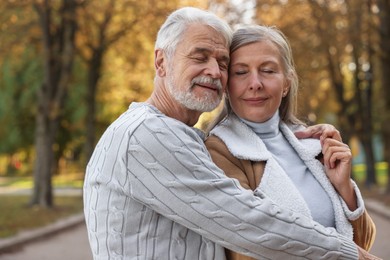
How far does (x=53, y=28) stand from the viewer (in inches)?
735

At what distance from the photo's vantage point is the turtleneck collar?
2.82m

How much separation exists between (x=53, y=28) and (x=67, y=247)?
7960 mm

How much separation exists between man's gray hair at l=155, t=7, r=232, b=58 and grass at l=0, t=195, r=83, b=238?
10.5 meters

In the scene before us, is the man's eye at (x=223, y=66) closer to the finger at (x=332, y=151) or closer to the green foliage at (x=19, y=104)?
the finger at (x=332, y=151)

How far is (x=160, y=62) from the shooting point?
110 inches

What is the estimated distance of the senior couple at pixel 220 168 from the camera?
7.90 feet

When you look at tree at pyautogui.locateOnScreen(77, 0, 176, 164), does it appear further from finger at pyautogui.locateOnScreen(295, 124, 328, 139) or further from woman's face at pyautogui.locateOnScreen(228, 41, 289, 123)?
woman's face at pyautogui.locateOnScreen(228, 41, 289, 123)

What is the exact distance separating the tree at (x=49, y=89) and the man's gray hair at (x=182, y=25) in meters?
15.4

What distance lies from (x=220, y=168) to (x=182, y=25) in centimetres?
54

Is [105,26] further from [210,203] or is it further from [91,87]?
[210,203]

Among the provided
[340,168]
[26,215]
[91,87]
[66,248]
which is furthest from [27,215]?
[340,168]

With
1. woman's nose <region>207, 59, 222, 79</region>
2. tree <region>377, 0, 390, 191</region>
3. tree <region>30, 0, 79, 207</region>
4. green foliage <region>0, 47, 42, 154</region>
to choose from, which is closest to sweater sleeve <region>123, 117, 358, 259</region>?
woman's nose <region>207, 59, 222, 79</region>

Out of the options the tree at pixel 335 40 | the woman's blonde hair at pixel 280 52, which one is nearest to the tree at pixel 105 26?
the tree at pixel 335 40

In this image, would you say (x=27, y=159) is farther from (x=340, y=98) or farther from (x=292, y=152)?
(x=292, y=152)
